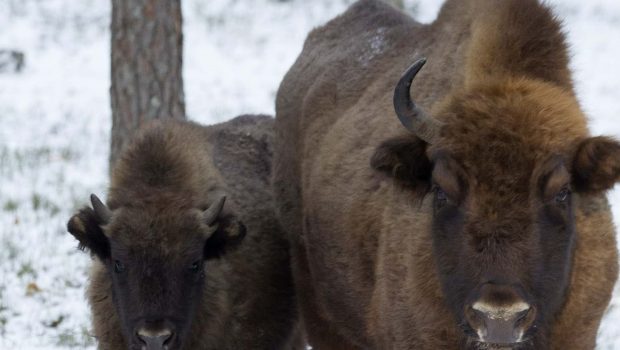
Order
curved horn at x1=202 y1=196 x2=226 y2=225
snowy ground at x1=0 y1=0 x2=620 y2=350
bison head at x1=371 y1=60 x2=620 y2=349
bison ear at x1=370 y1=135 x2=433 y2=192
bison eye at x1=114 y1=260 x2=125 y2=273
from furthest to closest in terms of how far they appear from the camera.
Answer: snowy ground at x1=0 y1=0 x2=620 y2=350 → curved horn at x1=202 y1=196 x2=226 y2=225 → bison eye at x1=114 y1=260 x2=125 y2=273 → bison ear at x1=370 y1=135 x2=433 y2=192 → bison head at x1=371 y1=60 x2=620 y2=349

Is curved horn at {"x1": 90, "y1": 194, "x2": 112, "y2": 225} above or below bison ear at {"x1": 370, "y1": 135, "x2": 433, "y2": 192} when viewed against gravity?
above

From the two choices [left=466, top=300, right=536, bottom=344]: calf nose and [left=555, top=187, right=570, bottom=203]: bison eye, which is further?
[left=555, top=187, right=570, bottom=203]: bison eye

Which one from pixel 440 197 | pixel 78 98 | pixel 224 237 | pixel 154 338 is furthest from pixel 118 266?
pixel 78 98

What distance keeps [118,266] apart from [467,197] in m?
2.57

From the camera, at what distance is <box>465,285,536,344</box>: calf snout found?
187 inches

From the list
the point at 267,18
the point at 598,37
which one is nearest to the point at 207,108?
the point at 267,18

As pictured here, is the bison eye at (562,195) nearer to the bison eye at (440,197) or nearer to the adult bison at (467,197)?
the adult bison at (467,197)

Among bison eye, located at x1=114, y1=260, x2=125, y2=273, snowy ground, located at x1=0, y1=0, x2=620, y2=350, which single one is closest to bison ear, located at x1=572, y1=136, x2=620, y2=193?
snowy ground, located at x1=0, y1=0, x2=620, y2=350

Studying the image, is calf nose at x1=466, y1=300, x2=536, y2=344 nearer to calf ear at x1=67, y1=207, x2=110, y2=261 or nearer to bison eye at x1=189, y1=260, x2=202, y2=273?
→ bison eye at x1=189, y1=260, x2=202, y2=273

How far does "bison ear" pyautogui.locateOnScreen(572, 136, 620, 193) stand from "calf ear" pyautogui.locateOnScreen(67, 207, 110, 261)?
307 cm

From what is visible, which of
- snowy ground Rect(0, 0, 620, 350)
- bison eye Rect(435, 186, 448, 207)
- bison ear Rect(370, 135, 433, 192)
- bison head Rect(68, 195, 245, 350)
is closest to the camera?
bison eye Rect(435, 186, 448, 207)

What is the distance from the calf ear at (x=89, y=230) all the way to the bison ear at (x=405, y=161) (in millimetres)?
2240

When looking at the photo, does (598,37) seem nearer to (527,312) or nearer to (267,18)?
(267,18)

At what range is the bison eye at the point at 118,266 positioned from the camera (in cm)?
675
